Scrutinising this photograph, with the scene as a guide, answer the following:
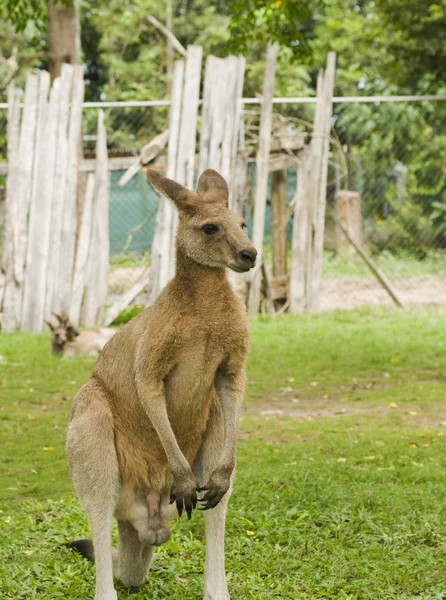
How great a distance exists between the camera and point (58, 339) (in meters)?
9.68

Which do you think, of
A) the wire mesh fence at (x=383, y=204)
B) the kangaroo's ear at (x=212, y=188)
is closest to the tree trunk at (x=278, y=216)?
the wire mesh fence at (x=383, y=204)

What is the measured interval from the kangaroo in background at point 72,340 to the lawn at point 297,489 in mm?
255

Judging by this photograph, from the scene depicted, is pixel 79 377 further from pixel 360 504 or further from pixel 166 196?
pixel 166 196

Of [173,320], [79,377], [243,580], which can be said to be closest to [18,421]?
[79,377]

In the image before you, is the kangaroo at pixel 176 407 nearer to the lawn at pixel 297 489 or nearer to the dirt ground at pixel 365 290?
the lawn at pixel 297 489

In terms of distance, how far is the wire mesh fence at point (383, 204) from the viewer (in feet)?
48.3

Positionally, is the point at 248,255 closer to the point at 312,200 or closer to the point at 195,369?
the point at 195,369

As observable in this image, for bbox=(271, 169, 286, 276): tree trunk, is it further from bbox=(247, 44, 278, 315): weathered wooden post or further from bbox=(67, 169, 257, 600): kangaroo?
bbox=(67, 169, 257, 600): kangaroo

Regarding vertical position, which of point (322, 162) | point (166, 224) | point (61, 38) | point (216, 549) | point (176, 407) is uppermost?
point (61, 38)

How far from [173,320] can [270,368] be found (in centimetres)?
589

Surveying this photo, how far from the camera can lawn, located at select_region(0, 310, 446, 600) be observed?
3.82m

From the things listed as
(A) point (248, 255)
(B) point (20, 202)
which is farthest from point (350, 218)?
(A) point (248, 255)

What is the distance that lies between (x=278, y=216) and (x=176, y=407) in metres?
9.35

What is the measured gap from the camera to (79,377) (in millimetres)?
8742
